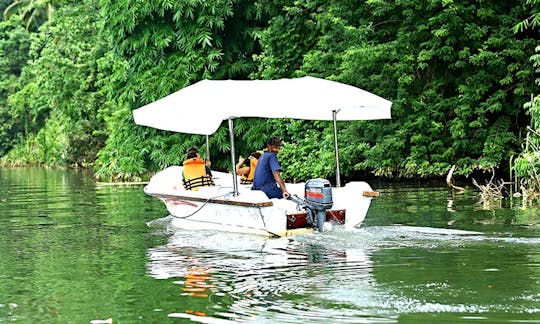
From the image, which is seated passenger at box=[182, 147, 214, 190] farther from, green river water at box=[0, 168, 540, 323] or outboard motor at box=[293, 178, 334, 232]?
outboard motor at box=[293, 178, 334, 232]

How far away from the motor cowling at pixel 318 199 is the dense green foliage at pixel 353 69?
7.17m

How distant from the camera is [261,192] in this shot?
1455 cm

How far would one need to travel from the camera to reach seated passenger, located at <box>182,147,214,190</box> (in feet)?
55.1

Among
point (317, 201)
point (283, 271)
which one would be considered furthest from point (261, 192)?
point (283, 271)

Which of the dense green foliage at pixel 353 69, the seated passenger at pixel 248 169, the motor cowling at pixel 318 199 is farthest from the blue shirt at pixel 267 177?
the dense green foliage at pixel 353 69

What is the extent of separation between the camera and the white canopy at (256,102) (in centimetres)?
1534

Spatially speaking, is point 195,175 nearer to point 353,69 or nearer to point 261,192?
point 261,192

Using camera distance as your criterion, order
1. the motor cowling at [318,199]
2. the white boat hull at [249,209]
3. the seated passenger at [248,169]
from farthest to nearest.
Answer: the seated passenger at [248,169] < the white boat hull at [249,209] < the motor cowling at [318,199]

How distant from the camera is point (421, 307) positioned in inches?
353

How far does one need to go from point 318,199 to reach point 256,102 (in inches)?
77.9

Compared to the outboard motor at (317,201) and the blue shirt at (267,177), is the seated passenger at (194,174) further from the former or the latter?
the outboard motor at (317,201)

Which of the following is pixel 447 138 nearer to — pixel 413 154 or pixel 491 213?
pixel 413 154

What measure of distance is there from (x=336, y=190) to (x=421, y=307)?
21.5 ft

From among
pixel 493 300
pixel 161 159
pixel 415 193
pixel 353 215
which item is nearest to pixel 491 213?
pixel 353 215
